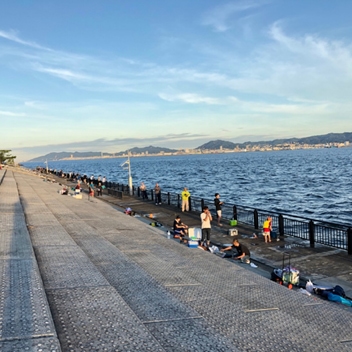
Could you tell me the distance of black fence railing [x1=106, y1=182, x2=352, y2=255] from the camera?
13.7 meters

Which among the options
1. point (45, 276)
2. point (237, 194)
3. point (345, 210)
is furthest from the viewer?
point (237, 194)

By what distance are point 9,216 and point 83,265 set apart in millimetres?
6005

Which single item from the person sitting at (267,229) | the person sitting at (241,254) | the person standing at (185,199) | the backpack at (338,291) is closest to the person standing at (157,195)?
the person standing at (185,199)

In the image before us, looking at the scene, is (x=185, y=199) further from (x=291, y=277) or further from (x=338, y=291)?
(x=338, y=291)

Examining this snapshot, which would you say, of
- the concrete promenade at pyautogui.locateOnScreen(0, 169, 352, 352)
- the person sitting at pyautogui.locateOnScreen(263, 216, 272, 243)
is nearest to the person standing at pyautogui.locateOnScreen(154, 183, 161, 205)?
the person sitting at pyautogui.locateOnScreen(263, 216, 272, 243)

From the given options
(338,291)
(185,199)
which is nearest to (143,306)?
(338,291)

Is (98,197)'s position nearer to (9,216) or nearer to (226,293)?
(9,216)

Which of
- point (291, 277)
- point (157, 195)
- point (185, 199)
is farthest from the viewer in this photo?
point (157, 195)

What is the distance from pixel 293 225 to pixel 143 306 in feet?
39.6

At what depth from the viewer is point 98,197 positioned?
104 ft

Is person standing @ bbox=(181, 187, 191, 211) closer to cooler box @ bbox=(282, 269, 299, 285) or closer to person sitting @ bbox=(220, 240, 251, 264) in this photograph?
person sitting @ bbox=(220, 240, 251, 264)

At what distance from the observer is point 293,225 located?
1642cm

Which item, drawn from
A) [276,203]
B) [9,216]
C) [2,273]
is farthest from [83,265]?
[276,203]

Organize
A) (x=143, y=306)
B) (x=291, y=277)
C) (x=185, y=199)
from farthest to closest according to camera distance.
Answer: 1. (x=185, y=199)
2. (x=291, y=277)
3. (x=143, y=306)
